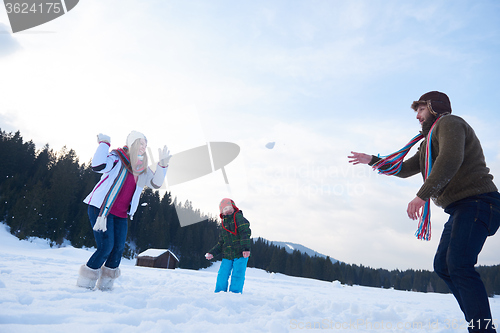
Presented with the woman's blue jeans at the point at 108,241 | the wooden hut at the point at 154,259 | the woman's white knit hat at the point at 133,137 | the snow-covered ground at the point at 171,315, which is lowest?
the wooden hut at the point at 154,259

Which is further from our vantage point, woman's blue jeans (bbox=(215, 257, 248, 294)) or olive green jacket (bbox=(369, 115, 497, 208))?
woman's blue jeans (bbox=(215, 257, 248, 294))

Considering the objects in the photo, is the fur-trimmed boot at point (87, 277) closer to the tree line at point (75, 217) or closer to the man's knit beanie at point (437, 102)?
the man's knit beanie at point (437, 102)

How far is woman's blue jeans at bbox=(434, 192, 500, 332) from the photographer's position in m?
2.22

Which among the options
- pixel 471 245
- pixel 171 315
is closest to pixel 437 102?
pixel 471 245

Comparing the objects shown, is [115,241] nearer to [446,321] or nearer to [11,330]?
[11,330]

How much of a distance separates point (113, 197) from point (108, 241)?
1.94ft

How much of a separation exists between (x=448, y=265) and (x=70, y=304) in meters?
3.46

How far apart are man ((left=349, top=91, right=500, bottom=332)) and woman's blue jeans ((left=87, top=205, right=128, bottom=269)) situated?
3628mm

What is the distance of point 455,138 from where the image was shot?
248 cm

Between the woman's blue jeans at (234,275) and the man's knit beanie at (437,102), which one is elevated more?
the man's knit beanie at (437,102)

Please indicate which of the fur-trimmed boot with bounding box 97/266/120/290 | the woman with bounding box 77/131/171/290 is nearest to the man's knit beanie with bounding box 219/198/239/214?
the woman with bounding box 77/131/171/290

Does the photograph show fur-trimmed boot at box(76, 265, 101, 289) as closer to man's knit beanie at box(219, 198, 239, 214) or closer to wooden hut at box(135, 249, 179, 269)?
man's knit beanie at box(219, 198, 239, 214)

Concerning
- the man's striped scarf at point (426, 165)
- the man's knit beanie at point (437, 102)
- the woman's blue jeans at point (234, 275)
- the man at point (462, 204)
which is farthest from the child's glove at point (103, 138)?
the man's knit beanie at point (437, 102)

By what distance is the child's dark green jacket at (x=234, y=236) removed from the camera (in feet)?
18.4
